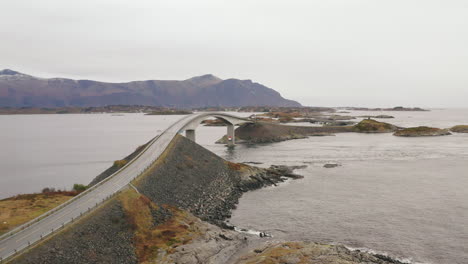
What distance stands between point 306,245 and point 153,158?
3563cm

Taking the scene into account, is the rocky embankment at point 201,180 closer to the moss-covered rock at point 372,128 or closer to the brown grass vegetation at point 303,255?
Answer: the brown grass vegetation at point 303,255

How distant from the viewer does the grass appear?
3382cm

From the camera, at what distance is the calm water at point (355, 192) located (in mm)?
38719

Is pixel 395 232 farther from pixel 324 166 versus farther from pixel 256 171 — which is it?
pixel 324 166

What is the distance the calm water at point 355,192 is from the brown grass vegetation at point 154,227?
8789 mm

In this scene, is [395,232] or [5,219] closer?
[5,219]

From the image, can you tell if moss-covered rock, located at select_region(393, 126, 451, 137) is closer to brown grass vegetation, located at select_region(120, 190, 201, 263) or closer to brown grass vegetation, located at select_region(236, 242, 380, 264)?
brown grass vegetation, located at select_region(236, 242, 380, 264)

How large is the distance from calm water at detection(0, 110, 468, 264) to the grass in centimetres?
2438

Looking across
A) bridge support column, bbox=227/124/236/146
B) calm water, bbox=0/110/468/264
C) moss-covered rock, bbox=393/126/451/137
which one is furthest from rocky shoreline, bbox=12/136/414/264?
moss-covered rock, bbox=393/126/451/137

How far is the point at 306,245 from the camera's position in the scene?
34.0 meters

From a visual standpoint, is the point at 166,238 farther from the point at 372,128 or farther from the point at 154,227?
the point at 372,128

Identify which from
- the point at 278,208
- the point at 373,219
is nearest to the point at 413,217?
the point at 373,219

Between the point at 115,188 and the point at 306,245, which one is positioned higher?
the point at 115,188

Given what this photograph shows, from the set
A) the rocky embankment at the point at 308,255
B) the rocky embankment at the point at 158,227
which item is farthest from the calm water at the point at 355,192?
the rocky embankment at the point at 158,227
